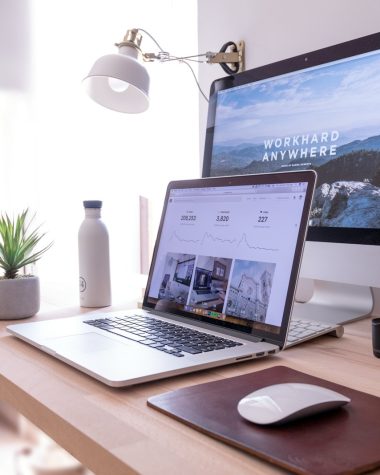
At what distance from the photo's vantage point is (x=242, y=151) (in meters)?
1.11

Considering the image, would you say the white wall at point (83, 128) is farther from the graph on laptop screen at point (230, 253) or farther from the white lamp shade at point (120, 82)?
the graph on laptop screen at point (230, 253)

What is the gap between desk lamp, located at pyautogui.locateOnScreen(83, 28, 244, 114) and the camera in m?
1.17

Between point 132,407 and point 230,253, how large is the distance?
0.35 m

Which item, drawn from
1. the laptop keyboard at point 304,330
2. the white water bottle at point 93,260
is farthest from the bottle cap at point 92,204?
the laptop keyboard at point 304,330

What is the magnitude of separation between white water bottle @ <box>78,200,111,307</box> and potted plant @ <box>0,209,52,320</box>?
9 centimetres

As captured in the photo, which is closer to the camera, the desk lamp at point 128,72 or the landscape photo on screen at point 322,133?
the landscape photo on screen at point 322,133

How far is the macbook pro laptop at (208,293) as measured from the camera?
2.27 ft

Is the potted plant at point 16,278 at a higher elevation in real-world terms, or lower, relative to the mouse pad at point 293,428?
higher

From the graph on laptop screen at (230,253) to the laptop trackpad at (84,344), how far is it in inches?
6.4

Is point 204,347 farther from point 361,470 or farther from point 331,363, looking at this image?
point 361,470

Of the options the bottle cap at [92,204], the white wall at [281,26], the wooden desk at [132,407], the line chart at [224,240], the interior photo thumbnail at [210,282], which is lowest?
the wooden desk at [132,407]

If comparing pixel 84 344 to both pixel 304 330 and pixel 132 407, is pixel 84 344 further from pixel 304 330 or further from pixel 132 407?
pixel 304 330

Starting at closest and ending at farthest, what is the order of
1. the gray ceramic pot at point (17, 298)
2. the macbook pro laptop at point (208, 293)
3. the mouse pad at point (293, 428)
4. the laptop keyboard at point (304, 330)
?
1. the mouse pad at point (293, 428)
2. the macbook pro laptop at point (208, 293)
3. the laptop keyboard at point (304, 330)
4. the gray ceramic pot at point (17, 298)

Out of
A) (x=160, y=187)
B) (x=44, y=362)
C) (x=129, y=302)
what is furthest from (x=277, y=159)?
(x=160, y=187)
